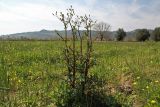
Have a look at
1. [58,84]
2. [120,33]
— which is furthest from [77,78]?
[120,33]

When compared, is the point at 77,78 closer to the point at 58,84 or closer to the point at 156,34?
the point at 58,84

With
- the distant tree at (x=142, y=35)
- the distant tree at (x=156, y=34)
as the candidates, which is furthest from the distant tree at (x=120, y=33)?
the distant tree at (x=156, y=34)

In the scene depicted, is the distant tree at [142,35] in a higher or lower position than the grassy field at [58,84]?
lower

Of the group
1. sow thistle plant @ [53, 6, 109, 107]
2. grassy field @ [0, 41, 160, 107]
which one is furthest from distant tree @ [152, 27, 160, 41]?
sow thistle plant @ [53, 6, 109, 107]

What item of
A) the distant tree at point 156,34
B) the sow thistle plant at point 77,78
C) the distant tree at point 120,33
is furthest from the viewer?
the distant tree at point 120,33

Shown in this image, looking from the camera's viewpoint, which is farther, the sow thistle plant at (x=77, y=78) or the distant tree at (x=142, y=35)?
the distant tree at (x=142, y=35)

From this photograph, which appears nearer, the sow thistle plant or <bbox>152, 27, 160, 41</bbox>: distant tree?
the sow thistle plant

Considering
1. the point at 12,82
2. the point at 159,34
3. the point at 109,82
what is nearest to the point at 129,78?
the point at 109,82

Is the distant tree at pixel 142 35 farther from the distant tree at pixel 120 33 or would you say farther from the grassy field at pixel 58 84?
the grassy field at pixel 58 84

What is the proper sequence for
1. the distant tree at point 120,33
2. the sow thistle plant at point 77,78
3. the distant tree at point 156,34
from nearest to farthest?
the sow thistle plant at point 77,78
the distant tree at point 156,34
the distant tree at point 120,33

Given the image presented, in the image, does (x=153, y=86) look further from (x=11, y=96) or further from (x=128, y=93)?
(x=11, y=96)

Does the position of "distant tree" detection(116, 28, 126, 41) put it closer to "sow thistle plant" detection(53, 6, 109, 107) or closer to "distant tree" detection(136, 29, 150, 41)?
"distant tree" detection(136, 29, 150, 41)

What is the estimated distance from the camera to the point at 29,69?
11.3m

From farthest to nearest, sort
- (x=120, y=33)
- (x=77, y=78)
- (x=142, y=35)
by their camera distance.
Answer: (x=120, y=33)
(x=142, y=35)
(x=77, y=78)
